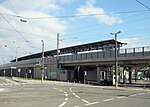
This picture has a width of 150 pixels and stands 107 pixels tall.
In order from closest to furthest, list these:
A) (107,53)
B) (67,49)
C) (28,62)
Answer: (107,53)
(67,49)
(28,62)

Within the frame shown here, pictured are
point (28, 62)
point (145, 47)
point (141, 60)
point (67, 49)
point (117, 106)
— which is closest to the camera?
point (117, 106)

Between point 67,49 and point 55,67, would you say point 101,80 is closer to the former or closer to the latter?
point 55,67

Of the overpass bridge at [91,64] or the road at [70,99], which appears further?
the overpass bridge at [91,64]

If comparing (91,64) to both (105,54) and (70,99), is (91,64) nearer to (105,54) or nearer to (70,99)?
(105,54)

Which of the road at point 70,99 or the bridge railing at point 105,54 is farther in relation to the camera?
the bridge railing at point 105,54

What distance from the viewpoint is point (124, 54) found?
56000 millimetres

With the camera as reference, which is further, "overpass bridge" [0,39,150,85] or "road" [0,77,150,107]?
"overpass bridge" [0,39,150,85]

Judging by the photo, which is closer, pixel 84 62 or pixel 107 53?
pixel 107 53

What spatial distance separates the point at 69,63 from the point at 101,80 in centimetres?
A: 911

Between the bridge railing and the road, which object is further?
the bridge railing

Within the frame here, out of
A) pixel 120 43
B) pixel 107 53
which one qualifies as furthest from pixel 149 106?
pixel 120 43

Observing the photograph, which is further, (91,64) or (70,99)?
(91,64)

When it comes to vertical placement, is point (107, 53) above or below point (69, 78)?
above

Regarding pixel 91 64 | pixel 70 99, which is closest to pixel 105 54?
pixel 91 64
